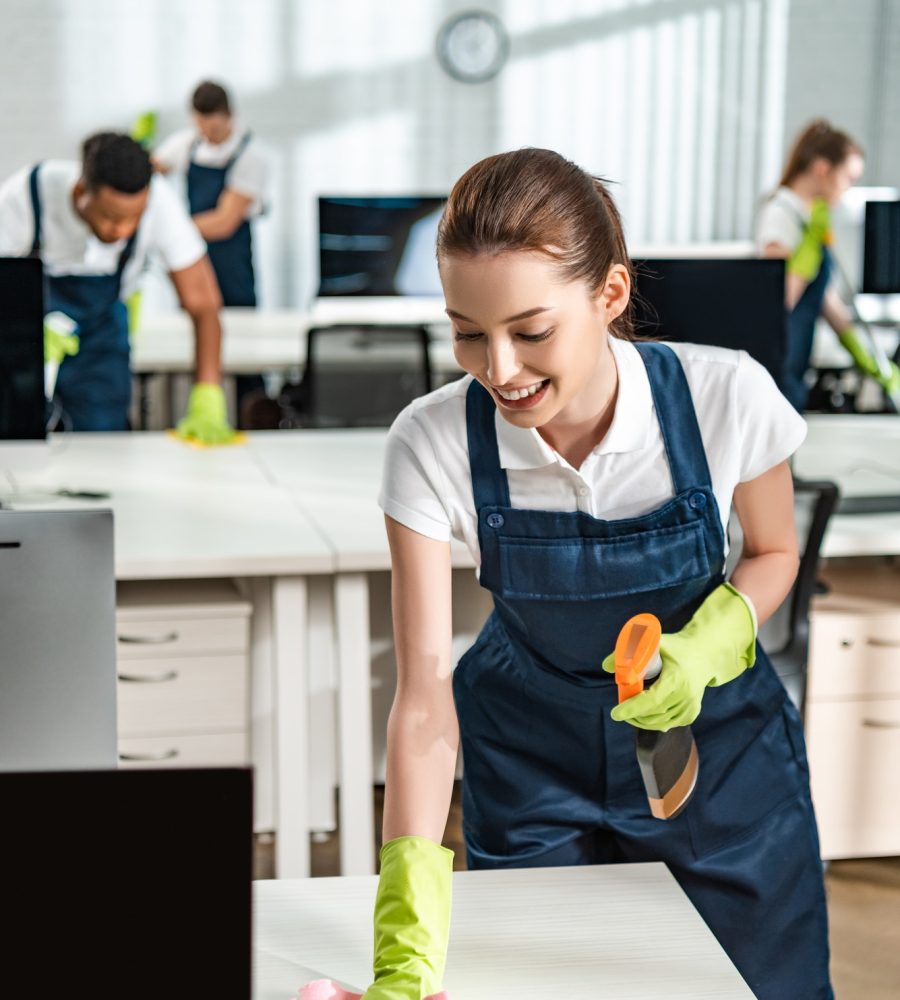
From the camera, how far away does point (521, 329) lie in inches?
46.6

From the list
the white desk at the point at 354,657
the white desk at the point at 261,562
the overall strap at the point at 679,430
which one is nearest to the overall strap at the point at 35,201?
the white desk at the point at 261,562

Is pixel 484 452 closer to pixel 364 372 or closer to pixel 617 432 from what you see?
pixel 617 432

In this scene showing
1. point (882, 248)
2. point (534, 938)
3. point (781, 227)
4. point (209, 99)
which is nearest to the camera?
point (534, 938)

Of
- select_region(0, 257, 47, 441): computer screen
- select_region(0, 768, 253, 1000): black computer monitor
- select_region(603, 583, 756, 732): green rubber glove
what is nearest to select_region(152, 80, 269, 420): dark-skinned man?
select_region(0, 257, 47, 441): computer screen

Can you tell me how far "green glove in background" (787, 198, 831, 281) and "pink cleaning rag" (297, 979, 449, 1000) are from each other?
11.0ft

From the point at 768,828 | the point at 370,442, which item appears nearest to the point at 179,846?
the point at 768,828

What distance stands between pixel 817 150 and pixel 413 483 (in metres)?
3.40

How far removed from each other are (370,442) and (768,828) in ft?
6.59

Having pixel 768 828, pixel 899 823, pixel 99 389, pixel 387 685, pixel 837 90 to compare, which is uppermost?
pixel 837 90

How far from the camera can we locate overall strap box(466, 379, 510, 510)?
1.38m

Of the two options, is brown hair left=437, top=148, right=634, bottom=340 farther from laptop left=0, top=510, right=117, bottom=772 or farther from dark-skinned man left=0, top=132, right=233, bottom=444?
dark-skinned man left=0, top=132, right=233, bottom=444

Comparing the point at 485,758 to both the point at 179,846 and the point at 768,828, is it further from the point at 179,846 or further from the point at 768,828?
the point at 179,846

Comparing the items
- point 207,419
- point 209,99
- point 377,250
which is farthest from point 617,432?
point 209,99

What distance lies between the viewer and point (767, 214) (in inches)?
169
